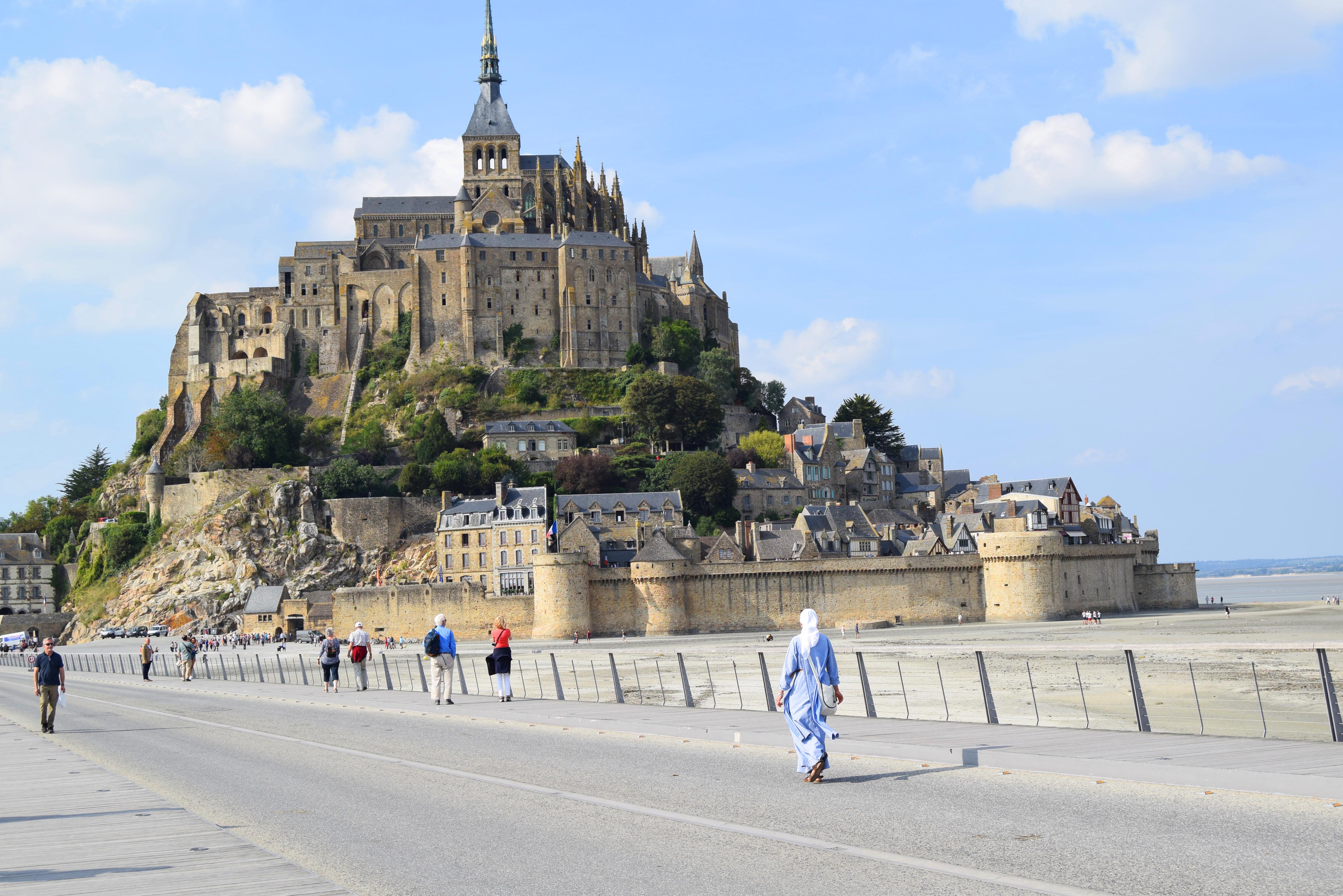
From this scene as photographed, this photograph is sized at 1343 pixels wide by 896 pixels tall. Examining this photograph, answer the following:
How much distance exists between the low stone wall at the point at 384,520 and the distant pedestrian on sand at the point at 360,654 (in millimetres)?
46733

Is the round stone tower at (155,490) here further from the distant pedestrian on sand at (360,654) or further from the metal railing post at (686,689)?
the metal railing post at (686,689)

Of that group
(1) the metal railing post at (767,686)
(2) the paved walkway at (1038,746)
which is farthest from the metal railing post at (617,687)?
(1) the metal railing post at (767,686)

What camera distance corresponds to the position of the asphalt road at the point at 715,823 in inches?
279

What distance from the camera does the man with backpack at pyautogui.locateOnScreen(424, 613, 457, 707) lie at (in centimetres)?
1981

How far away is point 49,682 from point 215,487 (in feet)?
200

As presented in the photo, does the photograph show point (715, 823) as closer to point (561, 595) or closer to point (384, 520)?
point (561, 595)

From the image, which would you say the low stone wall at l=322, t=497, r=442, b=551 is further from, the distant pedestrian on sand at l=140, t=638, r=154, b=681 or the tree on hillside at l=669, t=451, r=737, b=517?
the distant pedestrian on sand at l=140, t=638, r=154, b=681

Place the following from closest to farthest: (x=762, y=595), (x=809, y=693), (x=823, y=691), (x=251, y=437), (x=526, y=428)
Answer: (x=809, y=693), (x=823, y=691), (x=762, y=595), (x=526, y=428), (x=251, y=437)

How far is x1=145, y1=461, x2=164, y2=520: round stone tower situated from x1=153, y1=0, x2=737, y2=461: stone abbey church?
3.86 m

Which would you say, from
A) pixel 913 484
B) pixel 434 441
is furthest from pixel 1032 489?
pixel 434 441

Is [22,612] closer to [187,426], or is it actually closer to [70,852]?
[187,426]

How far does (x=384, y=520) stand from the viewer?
71.2 meters

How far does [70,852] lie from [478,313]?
264 ft

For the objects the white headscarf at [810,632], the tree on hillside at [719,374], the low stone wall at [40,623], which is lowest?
the white headscarf at [810,632]
